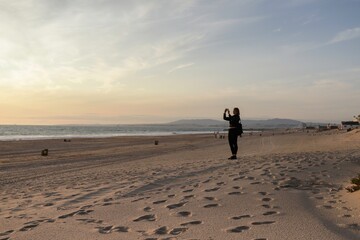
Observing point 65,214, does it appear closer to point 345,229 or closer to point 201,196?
point 201,196

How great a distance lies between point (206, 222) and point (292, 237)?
4.10 ft

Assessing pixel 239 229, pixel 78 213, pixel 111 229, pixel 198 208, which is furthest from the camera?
pixel 78 213

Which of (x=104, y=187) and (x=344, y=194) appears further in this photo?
(x=104, y=187)

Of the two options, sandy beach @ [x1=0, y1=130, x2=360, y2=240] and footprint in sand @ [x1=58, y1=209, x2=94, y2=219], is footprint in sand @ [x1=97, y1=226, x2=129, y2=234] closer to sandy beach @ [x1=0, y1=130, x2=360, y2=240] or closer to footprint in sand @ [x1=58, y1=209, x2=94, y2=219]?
sandy beach @ [x1=0, y1=130, x2=360, y2=240]

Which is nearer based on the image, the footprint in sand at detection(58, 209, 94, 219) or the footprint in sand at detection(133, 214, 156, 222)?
the footprint in sand at detection(133, 214, 156, 222)

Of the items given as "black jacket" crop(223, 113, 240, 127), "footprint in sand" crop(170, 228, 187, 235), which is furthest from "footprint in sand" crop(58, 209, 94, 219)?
"black jacket" crop(223, 113, 240, 127)

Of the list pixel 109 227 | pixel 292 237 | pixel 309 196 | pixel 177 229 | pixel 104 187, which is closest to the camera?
pixel 292 237

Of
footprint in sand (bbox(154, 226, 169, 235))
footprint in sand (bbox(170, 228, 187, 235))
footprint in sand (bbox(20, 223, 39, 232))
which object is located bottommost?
footprint in sand (bbox(20, 223, 39, 232))

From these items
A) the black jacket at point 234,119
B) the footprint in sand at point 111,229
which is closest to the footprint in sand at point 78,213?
the footprint in sand at point 111,229

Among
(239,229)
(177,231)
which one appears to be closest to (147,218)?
(177,231)

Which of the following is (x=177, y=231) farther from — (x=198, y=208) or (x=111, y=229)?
(x=198, y=208)

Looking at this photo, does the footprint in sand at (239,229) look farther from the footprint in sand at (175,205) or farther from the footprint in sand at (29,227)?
the footprint in sand at (29,227)

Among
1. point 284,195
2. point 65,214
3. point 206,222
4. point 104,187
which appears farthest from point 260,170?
point 65,214

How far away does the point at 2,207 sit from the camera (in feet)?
24.1
